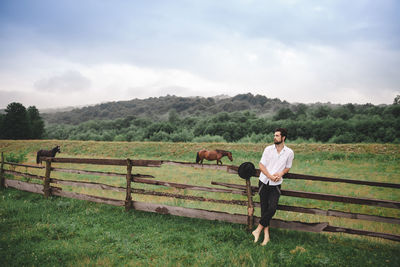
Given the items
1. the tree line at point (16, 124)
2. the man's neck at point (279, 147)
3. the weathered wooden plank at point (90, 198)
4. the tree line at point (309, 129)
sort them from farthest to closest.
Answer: the tree line at point (16, 124), the tree line at point (309, 129), the weathered wooden plank at point (90, 198), the man's neck at point (279, 147)

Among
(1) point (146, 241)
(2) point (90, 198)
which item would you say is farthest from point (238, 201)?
(2) point (90, 198)

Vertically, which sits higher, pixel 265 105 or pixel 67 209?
pixel 265 105

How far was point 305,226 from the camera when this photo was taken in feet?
16.5

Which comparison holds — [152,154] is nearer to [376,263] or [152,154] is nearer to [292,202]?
[292,202]

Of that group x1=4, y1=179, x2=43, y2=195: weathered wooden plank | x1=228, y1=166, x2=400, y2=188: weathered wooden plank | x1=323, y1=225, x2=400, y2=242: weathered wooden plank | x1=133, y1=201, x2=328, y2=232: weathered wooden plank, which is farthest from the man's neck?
x1=4, y1=179, x2=43, y2=195: weathered wooden plank

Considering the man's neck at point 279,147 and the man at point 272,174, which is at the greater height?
the man's neck at point 279,147

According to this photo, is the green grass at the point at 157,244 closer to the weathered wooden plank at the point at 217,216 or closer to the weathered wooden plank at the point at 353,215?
the weathered wooden plank at the point at 217,216

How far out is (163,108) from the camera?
6462 inches

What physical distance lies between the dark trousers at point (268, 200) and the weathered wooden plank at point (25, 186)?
7665 millimetres

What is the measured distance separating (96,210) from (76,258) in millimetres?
2549

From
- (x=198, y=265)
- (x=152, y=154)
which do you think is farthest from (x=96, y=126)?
(x=198, y=265)

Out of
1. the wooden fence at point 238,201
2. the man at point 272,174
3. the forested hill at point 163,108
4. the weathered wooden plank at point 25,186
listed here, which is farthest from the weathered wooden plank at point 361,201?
the forested hill at point 163,108

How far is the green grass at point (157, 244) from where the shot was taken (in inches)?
161

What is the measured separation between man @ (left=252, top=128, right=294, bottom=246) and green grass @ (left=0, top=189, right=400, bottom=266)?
528 millimetres
